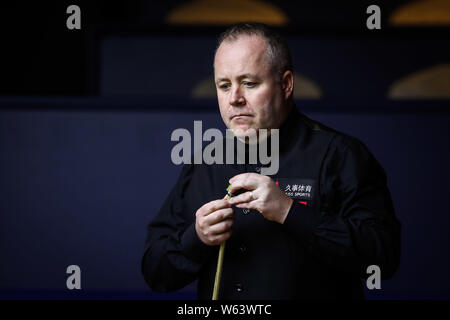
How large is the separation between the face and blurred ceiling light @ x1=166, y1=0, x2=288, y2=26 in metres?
4.30

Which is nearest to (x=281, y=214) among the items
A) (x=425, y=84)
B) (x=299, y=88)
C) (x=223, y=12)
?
(x=299, y=88)

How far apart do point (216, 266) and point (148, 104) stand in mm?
771

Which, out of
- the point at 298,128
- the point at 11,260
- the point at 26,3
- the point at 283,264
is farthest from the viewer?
the point at 26,3

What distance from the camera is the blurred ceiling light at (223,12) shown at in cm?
535

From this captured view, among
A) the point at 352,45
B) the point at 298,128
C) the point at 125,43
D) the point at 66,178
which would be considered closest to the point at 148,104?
the point at 66,178

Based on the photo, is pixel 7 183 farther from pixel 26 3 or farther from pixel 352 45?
pixel 26 3

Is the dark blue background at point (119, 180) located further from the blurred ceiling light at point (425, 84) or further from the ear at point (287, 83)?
the blurred ceiling light at point (425, 84)

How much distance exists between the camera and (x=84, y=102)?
1754mm

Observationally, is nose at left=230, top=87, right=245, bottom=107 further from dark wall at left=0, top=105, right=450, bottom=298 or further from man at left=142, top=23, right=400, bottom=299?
dark wall at left=0, top=105, right=450, bottom=298

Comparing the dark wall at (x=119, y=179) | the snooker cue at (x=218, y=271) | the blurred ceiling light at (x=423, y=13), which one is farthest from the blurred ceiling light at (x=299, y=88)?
the snooker cue at (x=218, y=271)

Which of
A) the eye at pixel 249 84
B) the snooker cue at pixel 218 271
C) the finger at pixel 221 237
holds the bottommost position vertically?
the snooker cue at pixel 218 271

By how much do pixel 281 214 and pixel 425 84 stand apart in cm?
314

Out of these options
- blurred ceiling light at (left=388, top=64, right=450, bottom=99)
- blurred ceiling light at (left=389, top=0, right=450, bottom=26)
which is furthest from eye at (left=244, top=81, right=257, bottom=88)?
blurred ceiling light at (left=389, top=0, right=450, bottom=26)

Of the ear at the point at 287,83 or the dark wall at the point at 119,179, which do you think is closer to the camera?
the ear at the point at 287,83
